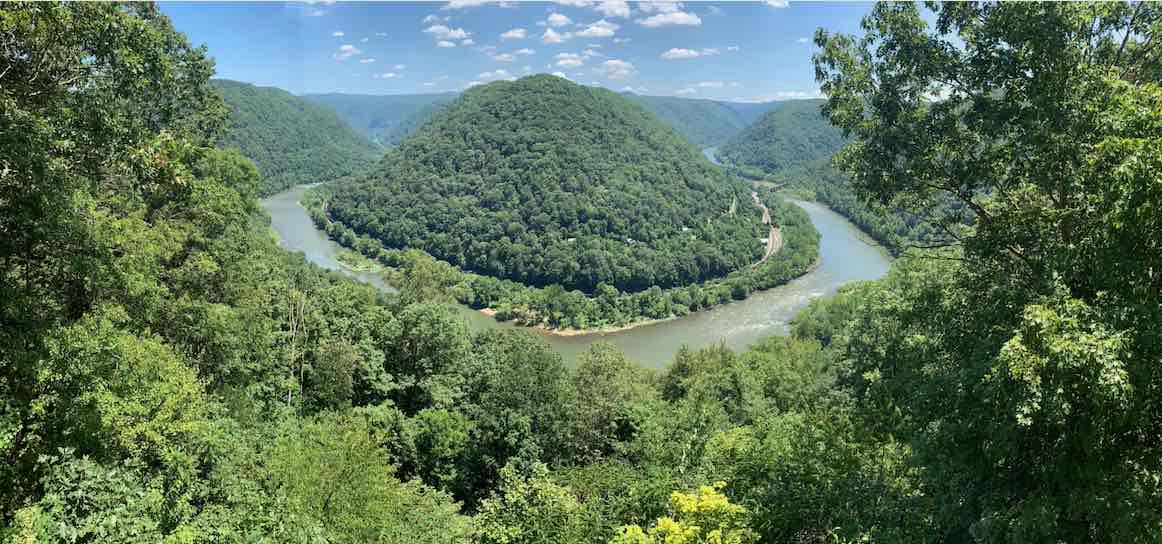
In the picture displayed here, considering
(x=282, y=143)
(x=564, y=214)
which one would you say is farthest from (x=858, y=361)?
(x=282, y=143)

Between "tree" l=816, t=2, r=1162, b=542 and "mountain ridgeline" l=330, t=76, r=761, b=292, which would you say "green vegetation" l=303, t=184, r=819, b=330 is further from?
"tree" l=816, t=2, r=1162, b=542

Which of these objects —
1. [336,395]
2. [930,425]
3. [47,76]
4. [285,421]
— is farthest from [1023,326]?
[336,395]

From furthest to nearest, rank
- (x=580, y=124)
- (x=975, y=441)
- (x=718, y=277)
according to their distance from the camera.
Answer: (x=580, y=124) → (x=718, y=277) → (x=975, y=441)

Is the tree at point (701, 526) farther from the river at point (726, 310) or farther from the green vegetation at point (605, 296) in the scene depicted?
the green vegetation at point (605, 296)

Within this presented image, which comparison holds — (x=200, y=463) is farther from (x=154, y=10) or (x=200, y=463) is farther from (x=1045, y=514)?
(x=1045, y=514)

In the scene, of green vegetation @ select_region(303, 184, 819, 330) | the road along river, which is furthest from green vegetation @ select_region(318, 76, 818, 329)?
the road along river

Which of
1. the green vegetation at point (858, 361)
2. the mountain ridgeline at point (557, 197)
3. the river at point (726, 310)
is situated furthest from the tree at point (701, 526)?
the mountain ridgeline at point (557, 197)
